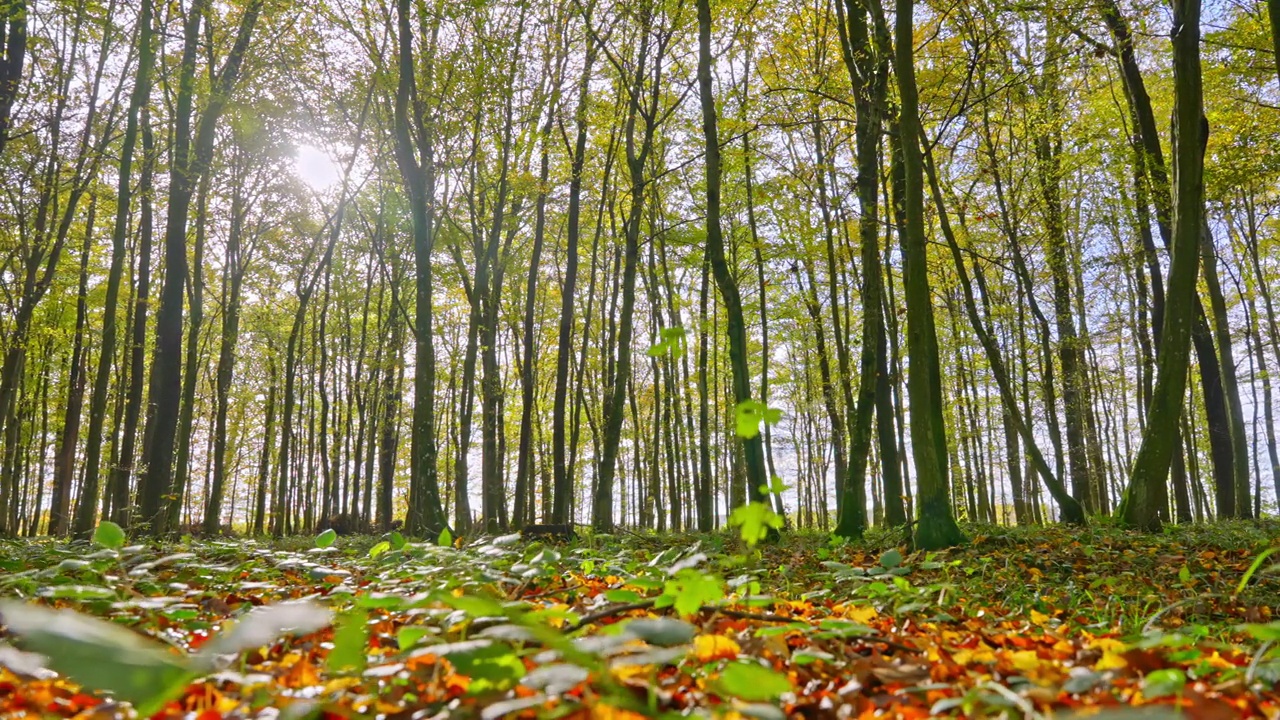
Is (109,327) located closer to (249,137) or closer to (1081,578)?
(249,137)

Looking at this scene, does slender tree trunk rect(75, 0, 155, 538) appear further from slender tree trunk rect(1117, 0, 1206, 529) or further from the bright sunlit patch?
slender tree trunk rect(1117, 0, 1206, 529)

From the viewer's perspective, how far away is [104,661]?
91cm

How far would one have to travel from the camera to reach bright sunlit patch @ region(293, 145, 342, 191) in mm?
13914

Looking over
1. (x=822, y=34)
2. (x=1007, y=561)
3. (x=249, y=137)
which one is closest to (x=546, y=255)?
(x=249, y=137)

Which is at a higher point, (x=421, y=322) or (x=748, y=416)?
(x=421, y=322)

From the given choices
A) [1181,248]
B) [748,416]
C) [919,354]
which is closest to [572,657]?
[748,416]

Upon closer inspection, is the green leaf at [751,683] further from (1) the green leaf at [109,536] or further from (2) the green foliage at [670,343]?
(1) the green leaf at [109,536]

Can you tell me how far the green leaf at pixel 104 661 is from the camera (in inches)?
34.7

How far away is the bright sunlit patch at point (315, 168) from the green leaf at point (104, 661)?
14529 mm

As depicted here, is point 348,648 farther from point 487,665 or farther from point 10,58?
point 10,58

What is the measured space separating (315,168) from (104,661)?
15411mm

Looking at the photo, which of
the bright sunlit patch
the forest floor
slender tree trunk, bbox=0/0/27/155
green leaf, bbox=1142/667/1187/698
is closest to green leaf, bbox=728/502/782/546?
the forest floor

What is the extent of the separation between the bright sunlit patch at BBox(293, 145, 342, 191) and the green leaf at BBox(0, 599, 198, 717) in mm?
14529

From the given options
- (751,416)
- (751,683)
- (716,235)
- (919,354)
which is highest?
(716,235)
